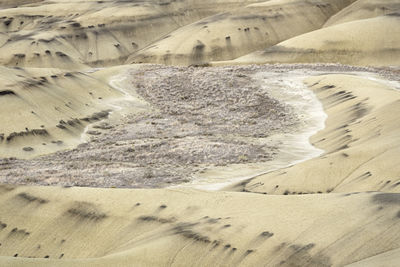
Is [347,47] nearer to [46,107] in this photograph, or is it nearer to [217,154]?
[46,107]

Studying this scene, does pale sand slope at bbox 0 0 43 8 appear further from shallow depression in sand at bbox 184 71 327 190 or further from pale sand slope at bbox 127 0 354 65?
shallow depression in sand at bbox 184 71 327 190

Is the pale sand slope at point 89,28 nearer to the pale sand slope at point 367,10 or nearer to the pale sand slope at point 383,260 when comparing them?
the pale sand slope at point 367,10

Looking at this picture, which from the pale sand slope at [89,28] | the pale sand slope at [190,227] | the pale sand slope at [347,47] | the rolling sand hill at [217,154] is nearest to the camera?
the pale sand slope at [190,227]

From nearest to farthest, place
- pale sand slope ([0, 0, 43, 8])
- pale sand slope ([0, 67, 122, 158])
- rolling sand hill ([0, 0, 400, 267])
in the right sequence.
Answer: rolling sand hill ([0, 0, 400, 267]), pale sand slope ([0, 67, 122, 158]), pale sand slope ([0, 0, 43, 8])

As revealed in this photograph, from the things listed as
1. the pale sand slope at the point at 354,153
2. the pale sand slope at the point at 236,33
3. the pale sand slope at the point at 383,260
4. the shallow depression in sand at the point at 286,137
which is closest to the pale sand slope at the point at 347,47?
the pale sand slope at the point at 236,33

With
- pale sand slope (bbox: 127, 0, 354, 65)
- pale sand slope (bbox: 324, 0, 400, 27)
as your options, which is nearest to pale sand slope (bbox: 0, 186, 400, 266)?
pale sand slope (bbox: 127, 0, 354, 65)

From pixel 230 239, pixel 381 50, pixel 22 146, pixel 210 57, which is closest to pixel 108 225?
pixel 230 239

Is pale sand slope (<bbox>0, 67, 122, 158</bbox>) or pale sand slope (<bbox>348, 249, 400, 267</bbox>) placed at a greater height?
pale sand slope (<bbox>348, 249, 400, 267</bbox>)
